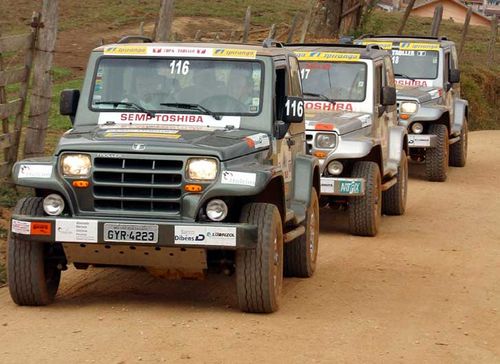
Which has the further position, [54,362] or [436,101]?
[436,101]

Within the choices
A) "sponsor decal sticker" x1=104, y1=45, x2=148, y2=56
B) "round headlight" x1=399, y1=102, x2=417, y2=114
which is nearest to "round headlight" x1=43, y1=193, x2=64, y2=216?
"sponsor decal sticker" x1=104, y1=45, x2=148, y2=56

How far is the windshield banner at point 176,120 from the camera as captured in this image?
9.45 meters

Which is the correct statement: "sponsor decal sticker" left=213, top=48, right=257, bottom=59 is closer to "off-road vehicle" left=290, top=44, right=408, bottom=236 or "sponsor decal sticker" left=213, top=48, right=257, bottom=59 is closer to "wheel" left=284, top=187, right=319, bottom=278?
"wheel" left=284, top=187, right=319, bottom=278

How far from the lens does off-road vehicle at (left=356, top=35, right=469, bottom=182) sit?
62.3 ft

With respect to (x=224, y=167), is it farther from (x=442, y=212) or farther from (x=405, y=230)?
(x=442, y=212)

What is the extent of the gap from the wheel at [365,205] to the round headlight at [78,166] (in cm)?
523

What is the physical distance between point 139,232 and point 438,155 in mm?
11352

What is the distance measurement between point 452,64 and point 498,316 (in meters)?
11.8

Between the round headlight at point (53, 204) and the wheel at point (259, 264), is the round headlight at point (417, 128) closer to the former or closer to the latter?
the wheel at point (259, 264)

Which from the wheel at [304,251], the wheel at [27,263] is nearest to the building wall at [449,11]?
the wheel at [304,251]

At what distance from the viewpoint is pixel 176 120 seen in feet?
31.0

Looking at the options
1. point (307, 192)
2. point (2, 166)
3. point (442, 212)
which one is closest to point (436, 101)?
point (442, 212)

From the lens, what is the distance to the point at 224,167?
8523 mm

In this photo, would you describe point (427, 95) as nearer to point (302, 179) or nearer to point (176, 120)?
point (302, 179)
